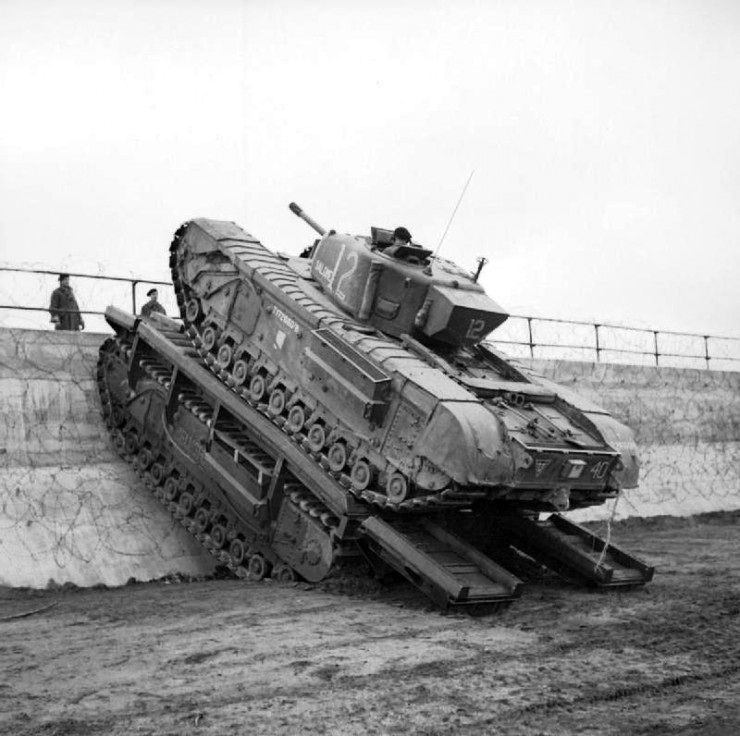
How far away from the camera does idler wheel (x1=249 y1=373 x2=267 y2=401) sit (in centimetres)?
1209

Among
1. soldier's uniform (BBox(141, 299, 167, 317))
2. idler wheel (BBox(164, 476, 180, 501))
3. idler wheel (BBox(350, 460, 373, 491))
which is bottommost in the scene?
idler wheel (BBox(164, 476, 180, 501))

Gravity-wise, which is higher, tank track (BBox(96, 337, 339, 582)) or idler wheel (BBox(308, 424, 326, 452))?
idler wheel (BBox(308, 424, 326, 452))

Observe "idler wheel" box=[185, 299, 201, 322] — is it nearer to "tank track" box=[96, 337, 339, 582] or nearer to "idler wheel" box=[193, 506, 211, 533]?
"tank track" box=[96, 337, 339, 582]

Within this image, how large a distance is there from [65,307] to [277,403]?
5.38 metres

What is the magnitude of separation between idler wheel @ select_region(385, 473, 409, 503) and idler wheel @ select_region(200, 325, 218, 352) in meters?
3.41

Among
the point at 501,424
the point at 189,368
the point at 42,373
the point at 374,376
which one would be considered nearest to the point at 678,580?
the point at 501,424

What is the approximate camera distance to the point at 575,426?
1184 cm

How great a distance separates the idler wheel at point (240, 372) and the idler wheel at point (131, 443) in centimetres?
241

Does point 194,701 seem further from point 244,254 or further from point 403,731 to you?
point 244,254

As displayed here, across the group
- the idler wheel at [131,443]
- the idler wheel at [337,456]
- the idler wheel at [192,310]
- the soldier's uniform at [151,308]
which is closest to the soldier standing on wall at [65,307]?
the soldier's uniform at [151,308]

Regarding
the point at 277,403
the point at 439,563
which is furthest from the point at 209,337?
the point at 439,563

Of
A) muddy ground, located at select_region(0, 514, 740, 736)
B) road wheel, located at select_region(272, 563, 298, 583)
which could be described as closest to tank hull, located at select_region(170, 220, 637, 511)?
muddy ground, located at select_region(0, 514, 740, 736)

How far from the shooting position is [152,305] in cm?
1606

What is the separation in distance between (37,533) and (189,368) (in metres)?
2.68
